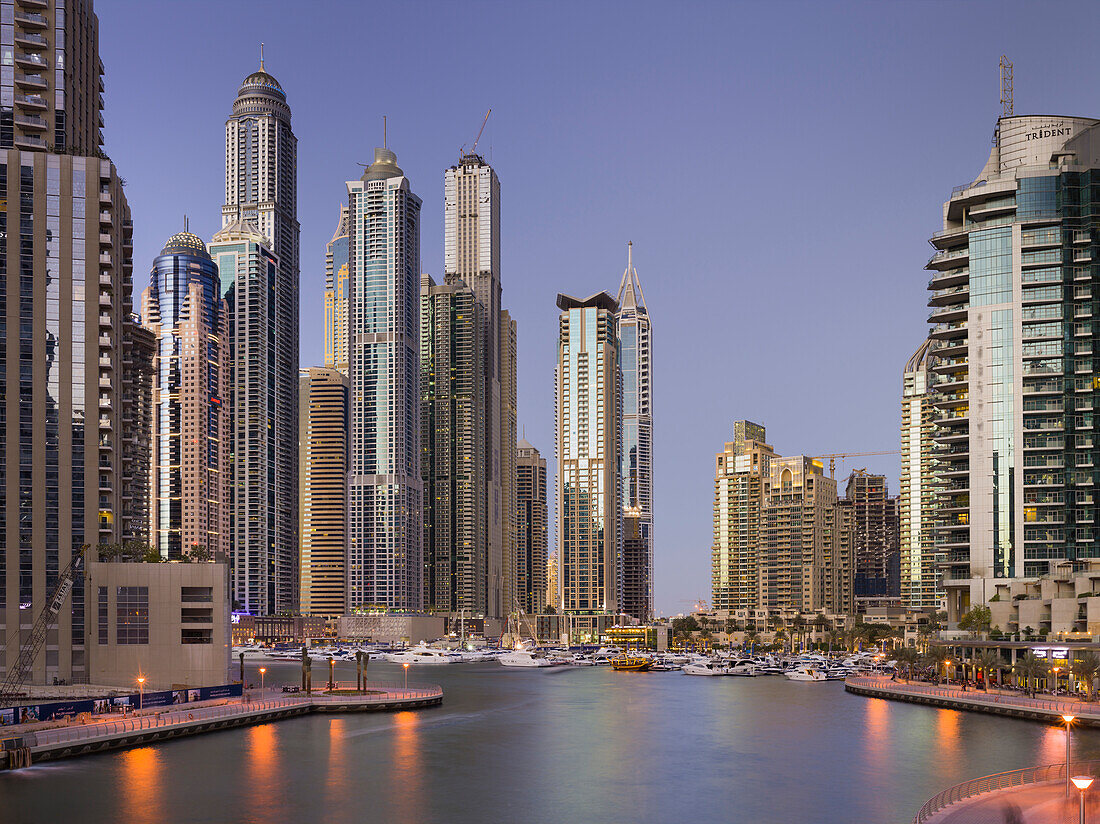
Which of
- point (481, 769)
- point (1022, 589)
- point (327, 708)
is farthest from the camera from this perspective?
point (1022, 589)

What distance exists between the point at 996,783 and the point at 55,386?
103 m

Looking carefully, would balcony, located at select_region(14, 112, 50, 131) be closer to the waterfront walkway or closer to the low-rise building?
the low-rise building

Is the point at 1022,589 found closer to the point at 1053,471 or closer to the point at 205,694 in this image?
the point at 1053,471

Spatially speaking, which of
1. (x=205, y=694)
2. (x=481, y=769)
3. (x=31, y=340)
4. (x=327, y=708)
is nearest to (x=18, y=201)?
(x=31, y=340)

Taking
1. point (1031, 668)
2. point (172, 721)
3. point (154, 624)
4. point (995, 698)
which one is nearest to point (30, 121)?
point (154, 624)

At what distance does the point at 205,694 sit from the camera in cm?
12875

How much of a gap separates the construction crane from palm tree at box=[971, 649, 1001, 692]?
357 feet

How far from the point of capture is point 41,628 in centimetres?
12938

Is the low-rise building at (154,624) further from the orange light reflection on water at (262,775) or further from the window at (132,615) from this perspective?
the orange light reflection on water at (262,775)

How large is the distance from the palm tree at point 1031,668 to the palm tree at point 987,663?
5190 mm

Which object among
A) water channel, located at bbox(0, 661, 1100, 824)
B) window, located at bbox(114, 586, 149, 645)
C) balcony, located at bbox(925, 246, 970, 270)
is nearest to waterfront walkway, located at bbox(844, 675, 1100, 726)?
water channel, located at bbox(0, 661, 1100, 824)

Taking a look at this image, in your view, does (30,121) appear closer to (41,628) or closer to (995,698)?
(41,628)

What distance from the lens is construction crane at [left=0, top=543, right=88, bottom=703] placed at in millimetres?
127000

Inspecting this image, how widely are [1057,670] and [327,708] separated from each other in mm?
85175
